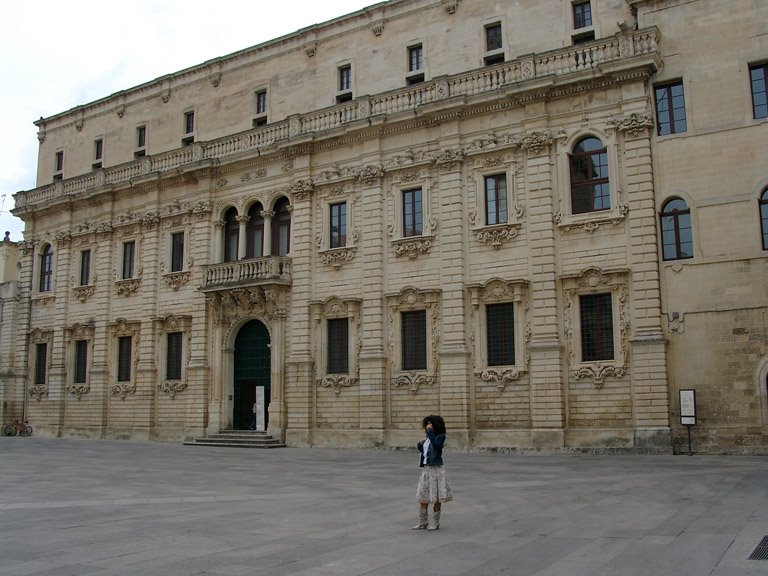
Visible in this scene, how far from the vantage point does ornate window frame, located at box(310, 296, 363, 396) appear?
3086 cm

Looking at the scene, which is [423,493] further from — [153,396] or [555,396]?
[153,396]

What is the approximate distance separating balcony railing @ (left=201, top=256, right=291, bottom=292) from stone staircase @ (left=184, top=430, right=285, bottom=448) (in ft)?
20.6

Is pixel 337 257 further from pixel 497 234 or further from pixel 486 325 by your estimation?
pixel 486 325

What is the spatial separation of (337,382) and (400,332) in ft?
11.3

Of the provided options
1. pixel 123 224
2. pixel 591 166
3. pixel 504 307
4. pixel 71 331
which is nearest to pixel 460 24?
pixel 591 166

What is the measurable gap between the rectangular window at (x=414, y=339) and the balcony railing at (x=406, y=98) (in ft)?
26.8

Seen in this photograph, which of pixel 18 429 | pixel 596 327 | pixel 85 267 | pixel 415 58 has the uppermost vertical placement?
pixel 415 58

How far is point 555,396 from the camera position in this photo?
85.9ft

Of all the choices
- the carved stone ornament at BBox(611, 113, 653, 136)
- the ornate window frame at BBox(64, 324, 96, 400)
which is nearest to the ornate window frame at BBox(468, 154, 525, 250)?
the carved stone ornament at BBox(611, 113, 653, 136)

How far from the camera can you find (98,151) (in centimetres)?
4425

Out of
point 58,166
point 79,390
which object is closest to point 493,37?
point 79,390

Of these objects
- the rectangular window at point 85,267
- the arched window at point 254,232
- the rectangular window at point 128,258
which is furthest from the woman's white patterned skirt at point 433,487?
the rectangular window at point 85,267

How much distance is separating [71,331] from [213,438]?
1248cm

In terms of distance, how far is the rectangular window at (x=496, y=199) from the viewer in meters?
28.7
